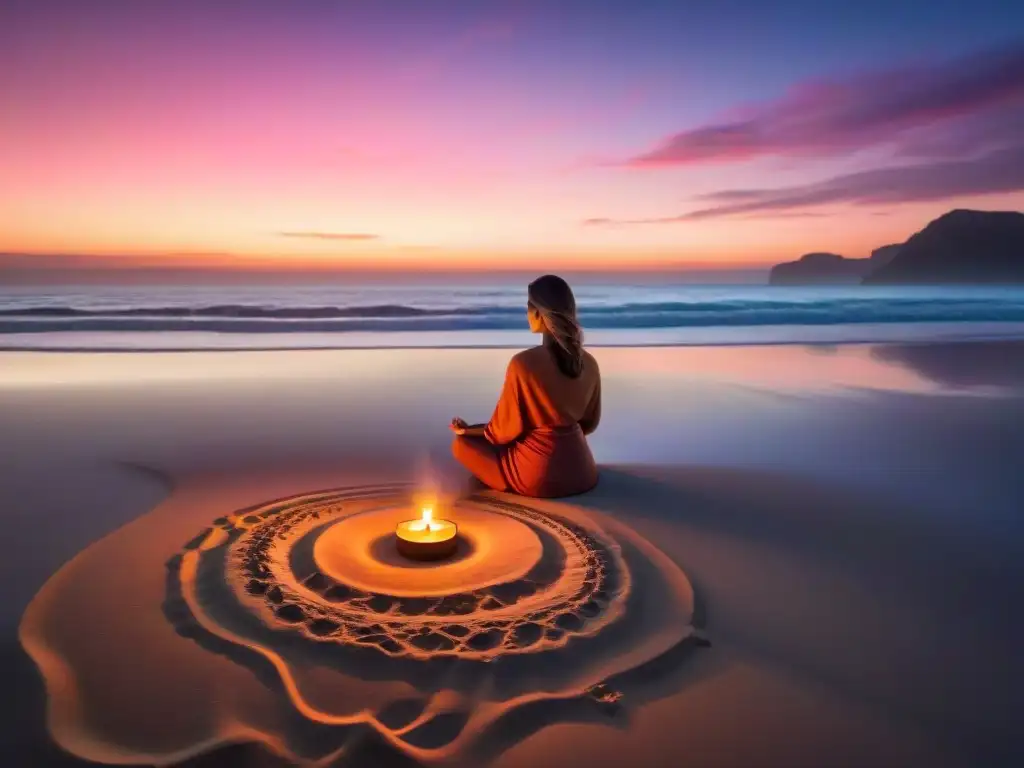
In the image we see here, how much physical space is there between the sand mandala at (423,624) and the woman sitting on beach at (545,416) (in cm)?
50

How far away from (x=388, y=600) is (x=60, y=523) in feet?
7.10

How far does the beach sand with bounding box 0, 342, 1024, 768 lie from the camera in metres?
1.92

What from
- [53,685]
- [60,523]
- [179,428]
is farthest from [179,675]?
[179,428]

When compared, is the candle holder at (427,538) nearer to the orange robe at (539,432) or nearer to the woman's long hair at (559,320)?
the orange robe at (539,432)

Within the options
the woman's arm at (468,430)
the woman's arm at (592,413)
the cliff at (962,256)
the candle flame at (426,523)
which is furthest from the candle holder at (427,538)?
the cliff at (962,256)

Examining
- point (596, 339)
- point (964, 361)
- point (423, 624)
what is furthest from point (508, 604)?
point (596, 339)

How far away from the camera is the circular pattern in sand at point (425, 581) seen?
2361 millimetres

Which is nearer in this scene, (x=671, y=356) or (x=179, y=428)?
(x=179, y=428)

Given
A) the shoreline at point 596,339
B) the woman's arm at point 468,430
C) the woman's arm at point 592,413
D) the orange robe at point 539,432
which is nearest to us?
the orange robe at point 539,432

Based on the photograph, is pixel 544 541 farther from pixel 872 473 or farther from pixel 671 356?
pixel 671 356

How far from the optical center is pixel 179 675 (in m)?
2.13

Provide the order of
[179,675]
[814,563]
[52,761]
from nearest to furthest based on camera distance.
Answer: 1. [52,761]
2. [179,675]
3. [814,563]

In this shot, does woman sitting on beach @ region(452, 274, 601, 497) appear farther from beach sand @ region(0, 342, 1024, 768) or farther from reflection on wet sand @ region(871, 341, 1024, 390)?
reflection on wet sand @ region(871, 341, 1024, 390)

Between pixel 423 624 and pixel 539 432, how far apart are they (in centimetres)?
169
